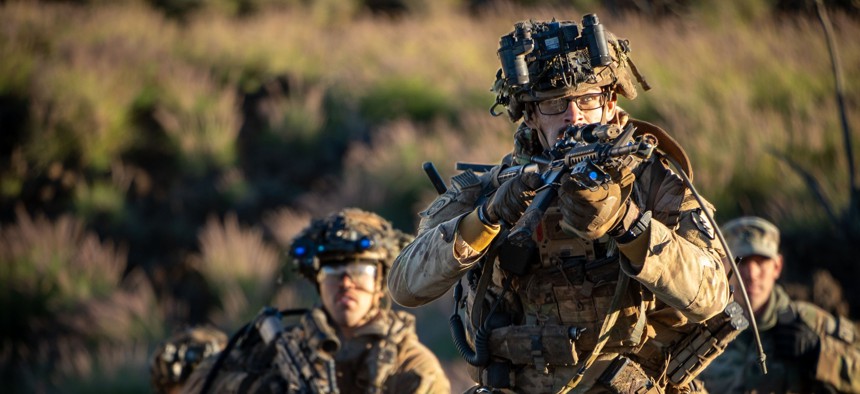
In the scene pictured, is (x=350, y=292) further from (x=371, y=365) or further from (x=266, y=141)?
(x=266, y=141)

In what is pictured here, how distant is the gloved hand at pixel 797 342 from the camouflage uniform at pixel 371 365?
6.67 ft

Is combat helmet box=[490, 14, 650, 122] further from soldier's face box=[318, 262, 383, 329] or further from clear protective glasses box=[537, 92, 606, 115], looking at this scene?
soldier's face box=[318, 262, 383, 329]

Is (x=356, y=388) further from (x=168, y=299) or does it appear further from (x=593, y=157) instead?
(x=168, y=299)

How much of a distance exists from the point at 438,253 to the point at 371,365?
8.29 feet

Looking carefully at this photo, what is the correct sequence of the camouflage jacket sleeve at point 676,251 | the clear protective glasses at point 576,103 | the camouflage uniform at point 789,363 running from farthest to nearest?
1. the camouflage uniform at point 789,363
2. the clear protective glasses at point 576,103
3. the camouflage jacket sleeve at point 676,251

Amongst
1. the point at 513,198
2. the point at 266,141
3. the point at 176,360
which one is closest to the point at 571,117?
the point at 513,198

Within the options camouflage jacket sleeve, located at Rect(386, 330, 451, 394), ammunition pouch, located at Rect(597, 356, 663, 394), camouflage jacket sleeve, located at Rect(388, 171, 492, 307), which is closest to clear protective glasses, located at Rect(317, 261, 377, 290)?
camouflage jacket sleeve, located at Rect(386, 330, 451, 394)

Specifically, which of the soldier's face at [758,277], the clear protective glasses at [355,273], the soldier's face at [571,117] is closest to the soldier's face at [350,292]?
the clear protective glasses at [355,273]

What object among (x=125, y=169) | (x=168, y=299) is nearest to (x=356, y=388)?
(x=168, y=299)

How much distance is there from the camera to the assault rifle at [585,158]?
357 cm

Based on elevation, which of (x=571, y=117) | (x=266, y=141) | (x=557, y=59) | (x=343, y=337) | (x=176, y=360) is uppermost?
(x=557, y=59)

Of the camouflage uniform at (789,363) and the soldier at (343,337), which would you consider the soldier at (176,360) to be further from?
the camouflage uniform at (789,363)

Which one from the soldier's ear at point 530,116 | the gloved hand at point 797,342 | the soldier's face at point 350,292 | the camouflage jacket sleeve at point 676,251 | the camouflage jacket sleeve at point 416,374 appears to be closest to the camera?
the camouflage jacket sleeve at point 676,251

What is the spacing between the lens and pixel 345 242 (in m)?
6.64
